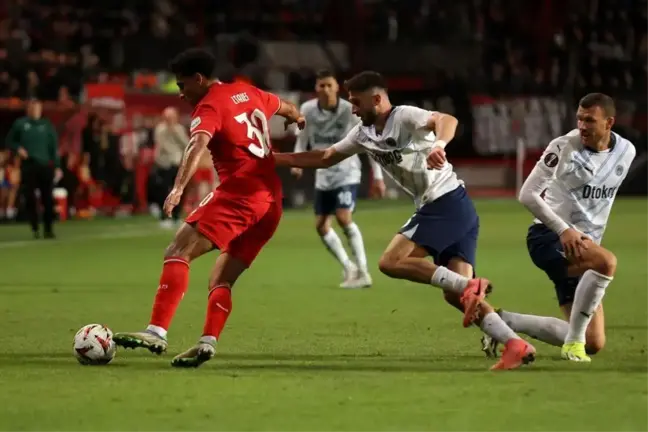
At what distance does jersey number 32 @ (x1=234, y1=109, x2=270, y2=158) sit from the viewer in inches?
362

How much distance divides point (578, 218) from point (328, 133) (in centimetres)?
637

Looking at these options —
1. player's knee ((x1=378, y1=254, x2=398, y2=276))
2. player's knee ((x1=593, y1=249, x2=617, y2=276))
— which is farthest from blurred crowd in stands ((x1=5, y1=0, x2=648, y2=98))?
player's knee ((x1=593, y1=249, x2=617, y2=276))

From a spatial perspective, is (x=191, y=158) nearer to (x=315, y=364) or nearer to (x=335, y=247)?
(x=315, y=364)

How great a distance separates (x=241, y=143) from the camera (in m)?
9.17

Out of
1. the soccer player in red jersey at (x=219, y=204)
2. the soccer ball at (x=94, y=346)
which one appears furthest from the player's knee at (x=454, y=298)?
the soccer ball at (x=94, y=346)

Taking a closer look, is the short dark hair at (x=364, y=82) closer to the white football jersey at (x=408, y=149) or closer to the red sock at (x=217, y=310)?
the white football jersey at (x=408, y=149)

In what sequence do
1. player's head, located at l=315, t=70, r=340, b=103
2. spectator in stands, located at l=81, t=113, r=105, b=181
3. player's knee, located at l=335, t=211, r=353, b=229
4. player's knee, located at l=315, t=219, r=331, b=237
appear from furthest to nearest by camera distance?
1. spectator in stands, located at l=81, t=113, r=105, b=181
2. player's knee, located at l=315, t=219, r=331, b=237
3. player's knee, located at l=335, t=211, r=353, b=229
4. player's head, located at l=315, t=70, r=340, b=103

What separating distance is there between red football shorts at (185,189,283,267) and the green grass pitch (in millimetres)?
706

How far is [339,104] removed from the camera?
15.3m

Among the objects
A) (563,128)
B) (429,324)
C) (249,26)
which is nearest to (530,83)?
(563,128)

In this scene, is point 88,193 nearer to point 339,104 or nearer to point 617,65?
point 339,104

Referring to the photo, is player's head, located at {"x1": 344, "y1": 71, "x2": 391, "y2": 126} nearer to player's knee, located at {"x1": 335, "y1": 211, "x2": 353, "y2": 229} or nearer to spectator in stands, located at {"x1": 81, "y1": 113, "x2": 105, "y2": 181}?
player's knee, located at {"x1": 335, "y1": 211, "x2": 353, "y2": 229}

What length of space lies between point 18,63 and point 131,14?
5.66 meters

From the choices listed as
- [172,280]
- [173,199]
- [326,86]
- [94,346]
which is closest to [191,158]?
[173,199]
